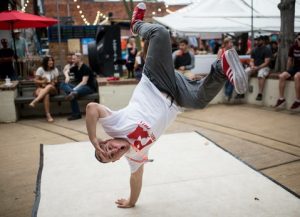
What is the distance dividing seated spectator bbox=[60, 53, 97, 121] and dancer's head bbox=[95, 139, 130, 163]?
4806 mm

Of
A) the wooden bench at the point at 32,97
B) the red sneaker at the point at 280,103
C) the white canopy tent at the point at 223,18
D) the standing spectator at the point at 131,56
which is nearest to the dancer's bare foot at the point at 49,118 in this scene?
the wooden bench at the point at 32,97

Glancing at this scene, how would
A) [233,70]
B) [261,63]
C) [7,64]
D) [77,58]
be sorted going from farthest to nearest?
[7,64]
[261,63]
[77,58]
[233,70]

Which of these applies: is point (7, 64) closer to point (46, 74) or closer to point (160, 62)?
point (46, 74)

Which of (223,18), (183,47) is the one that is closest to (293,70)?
(183,47)

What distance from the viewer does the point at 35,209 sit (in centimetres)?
296

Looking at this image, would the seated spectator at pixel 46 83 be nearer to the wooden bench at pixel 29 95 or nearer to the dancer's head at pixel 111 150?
the wooden bench at pixel 29 95

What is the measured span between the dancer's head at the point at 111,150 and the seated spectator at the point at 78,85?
15.8 feet

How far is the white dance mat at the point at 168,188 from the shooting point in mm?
2887

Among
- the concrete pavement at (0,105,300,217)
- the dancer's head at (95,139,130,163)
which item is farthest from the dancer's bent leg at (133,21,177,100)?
the concrete pavement at (0,105,300,217)

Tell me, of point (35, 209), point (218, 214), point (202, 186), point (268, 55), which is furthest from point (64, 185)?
point (268, 55)

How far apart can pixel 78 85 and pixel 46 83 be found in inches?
25.6

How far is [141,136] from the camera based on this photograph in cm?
236

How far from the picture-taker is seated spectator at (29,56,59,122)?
22.8ft

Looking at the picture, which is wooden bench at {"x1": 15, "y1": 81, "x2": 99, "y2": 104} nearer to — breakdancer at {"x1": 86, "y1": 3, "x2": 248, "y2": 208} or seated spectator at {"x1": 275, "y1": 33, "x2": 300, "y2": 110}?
seated spectator at {"x1": 275, "y1": 33, "x2": 300, "y2": 110}
